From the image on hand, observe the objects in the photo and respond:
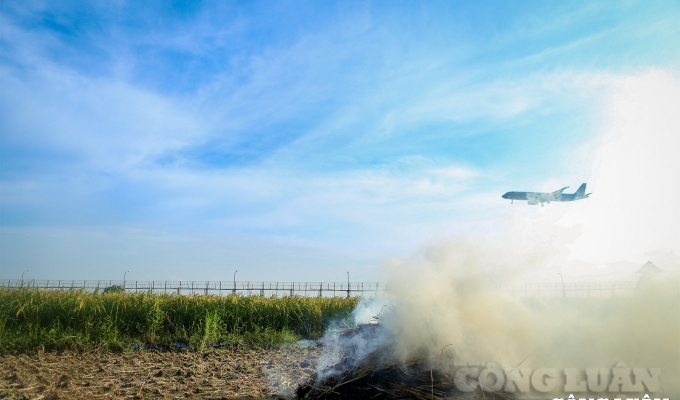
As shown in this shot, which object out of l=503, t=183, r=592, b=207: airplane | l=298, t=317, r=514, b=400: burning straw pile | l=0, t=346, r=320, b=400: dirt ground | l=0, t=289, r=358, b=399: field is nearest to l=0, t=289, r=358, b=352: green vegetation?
l=0, t=289, r=358, b=399: field

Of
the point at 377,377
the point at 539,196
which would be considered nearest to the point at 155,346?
the point at 377,377

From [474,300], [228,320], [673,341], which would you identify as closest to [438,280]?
[474,300]

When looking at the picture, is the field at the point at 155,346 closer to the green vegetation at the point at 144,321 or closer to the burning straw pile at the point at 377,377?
the green vegetation at the point at 144,321

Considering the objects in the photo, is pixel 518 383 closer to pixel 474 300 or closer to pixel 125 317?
pixel 474 300

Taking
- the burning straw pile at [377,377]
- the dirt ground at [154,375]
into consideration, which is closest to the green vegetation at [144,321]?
the dirt ground at [154,375]

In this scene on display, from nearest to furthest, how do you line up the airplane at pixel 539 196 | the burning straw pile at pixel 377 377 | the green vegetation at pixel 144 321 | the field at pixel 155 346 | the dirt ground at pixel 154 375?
the burning straw pile at pixel 377 377 < the dirt ground at pixel 154 375 < the field at pixel 155 346 < the green vegetation at pixel 144 321 < the airplane at pixel 539 196

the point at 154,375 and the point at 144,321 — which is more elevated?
the point at 144,321

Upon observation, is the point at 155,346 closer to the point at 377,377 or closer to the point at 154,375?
the point at 154,375

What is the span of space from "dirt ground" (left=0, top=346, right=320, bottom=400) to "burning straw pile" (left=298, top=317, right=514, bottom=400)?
965 millimetres

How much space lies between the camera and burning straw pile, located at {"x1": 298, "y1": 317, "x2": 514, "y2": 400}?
6473mm

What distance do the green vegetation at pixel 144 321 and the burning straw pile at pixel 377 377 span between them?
23.7ft

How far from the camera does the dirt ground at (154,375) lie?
329 inches

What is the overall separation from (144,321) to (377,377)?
11.4 meters

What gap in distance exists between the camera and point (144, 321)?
15.5 metres
